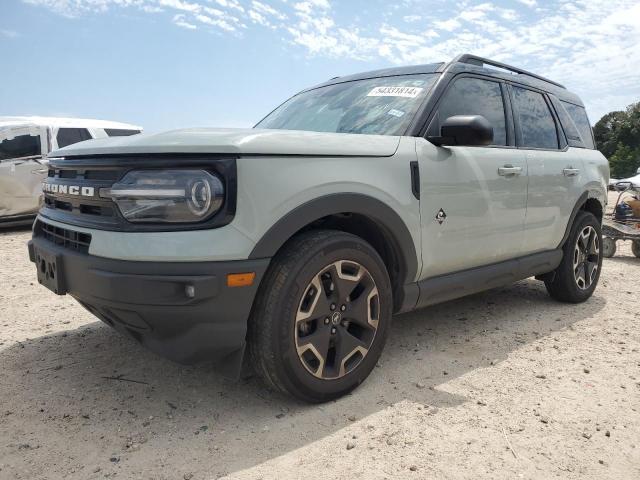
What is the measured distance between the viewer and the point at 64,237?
245 centimetres

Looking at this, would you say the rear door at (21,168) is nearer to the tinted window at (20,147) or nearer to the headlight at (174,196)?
the tinted window at (20,147)

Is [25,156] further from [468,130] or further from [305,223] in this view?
[468,130]

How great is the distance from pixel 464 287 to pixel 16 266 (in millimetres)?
4947

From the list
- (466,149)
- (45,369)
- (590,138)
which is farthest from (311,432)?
(590,138)

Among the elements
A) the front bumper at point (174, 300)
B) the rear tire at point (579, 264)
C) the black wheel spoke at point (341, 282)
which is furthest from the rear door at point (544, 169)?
the front bumper at point (174, 300)

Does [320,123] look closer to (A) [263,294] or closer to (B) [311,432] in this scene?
(A) [263,294]

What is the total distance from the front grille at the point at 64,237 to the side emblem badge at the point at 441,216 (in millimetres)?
1810

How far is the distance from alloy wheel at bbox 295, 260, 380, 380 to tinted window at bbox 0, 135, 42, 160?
807cm

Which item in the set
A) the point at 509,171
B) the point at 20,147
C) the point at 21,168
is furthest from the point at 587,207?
the point at 20,147

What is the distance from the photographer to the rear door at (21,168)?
8.49 meters

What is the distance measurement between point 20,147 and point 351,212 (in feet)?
26.6

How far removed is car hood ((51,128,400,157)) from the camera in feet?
6.93

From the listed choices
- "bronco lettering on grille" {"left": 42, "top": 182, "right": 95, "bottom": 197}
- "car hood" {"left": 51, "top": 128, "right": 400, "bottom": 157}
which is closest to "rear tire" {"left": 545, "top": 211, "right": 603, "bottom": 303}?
"car hood" {"left": 51, "top": 128, "right": 400, "bottom": 157}

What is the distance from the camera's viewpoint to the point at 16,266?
18.9 ft
